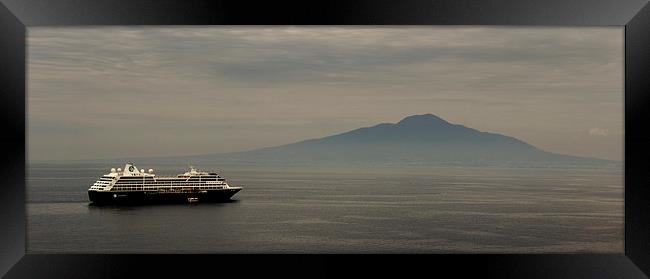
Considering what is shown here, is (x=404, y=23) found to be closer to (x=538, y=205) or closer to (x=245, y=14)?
(x=245, y=14)

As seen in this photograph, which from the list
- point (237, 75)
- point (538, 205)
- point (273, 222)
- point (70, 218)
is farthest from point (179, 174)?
point (538, 205)

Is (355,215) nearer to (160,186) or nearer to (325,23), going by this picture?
(160,186)

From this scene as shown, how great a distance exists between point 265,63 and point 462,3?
3459mm

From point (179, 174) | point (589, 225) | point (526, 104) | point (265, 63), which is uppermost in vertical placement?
point (265, 63)

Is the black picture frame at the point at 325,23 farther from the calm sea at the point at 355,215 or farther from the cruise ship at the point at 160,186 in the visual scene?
the calm sea at the point at 355,215

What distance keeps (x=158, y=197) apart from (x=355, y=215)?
241 centimetres

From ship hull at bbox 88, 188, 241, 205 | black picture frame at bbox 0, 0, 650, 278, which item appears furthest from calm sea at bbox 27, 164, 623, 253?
black picture frame at bbox 0, 0, 650, 278

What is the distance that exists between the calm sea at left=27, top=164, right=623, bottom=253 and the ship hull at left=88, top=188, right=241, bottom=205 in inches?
3.8

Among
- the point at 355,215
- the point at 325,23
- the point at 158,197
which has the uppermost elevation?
Answer: the point at 325,23

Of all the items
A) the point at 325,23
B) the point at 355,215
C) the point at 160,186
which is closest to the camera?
the point at 325,23

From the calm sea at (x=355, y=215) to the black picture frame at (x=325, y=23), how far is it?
2846mm

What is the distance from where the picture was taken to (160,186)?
6.10 m

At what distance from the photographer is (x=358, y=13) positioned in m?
3.14

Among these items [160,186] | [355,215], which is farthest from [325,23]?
[355,215]
